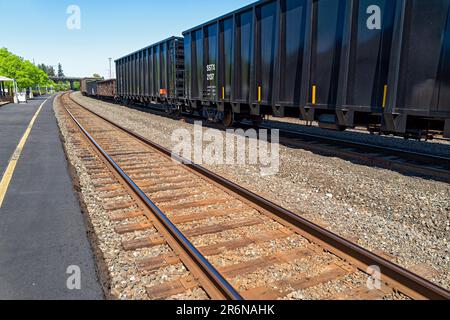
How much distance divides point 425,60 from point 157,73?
17284 millimetres

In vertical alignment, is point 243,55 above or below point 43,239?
above

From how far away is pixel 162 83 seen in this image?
20484 mm

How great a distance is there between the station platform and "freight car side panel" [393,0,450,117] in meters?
6.73

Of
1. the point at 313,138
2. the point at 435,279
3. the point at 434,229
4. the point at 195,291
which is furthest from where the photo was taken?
the point at 313,138

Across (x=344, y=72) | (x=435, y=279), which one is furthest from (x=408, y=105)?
(x=435, y=279)

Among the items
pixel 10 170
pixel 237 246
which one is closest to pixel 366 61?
pixel 237 246

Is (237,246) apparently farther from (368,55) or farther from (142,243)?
(368,55)

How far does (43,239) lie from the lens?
4.23 meters

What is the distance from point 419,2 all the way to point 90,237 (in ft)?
24.2

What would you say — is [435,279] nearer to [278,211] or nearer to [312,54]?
[278,211]

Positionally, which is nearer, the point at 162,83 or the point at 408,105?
the point at 408,105

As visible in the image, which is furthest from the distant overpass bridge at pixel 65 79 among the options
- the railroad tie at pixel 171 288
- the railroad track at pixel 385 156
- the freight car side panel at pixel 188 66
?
the railroad tie at pixel 171 288

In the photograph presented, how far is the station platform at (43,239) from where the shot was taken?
10.5 ft

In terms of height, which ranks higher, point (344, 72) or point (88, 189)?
point (344, 72)
